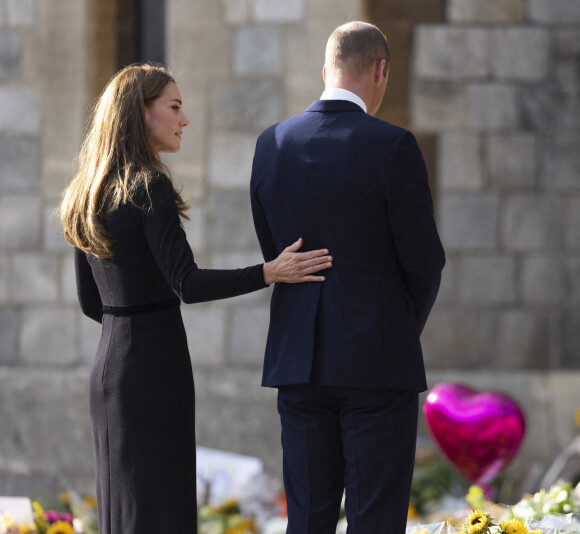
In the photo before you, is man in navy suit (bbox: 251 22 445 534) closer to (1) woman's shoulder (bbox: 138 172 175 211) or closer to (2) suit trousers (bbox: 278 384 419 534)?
(2) suit trousers (bbox: 278 384 419 534)

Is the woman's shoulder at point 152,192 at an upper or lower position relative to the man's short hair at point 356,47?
lower

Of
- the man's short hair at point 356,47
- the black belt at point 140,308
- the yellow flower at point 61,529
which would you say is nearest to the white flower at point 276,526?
the yellow flower at point 61,529

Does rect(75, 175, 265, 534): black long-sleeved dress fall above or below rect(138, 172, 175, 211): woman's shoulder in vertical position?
below

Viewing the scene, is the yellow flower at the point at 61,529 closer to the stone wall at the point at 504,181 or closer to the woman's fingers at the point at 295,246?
the woman's fingers at the point at 295,246

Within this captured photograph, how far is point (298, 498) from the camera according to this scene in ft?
8.05

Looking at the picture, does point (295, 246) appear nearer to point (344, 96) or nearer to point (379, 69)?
point (344, 96)

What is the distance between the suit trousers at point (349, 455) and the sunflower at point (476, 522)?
1.07 ft

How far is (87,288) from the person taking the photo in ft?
9.20

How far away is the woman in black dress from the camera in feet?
8.27

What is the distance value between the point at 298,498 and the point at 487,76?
343 cm

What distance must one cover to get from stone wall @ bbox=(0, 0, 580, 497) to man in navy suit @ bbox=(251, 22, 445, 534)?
9.45 ft

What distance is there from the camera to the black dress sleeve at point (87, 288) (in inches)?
109

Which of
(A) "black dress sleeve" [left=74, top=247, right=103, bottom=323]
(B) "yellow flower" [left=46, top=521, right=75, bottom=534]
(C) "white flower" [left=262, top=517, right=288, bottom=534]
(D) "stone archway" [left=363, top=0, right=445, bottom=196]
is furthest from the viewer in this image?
(D) "stone archway" [left=363, top=0, right=445, bottom=196]

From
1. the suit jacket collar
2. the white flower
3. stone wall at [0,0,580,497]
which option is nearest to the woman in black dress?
the suit jacket collar
